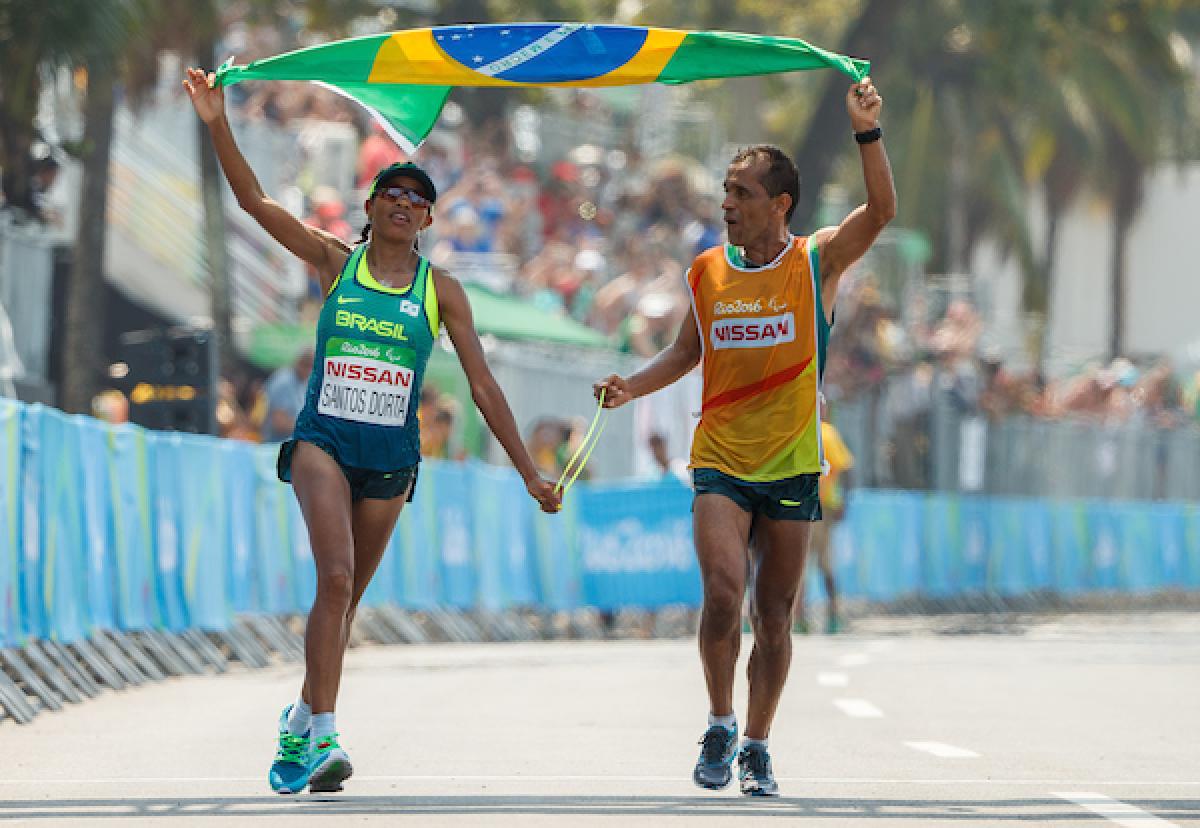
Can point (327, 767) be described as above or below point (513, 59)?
below

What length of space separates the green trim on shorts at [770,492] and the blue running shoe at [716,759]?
29.3 inches

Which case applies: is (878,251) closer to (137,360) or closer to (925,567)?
(925,567)

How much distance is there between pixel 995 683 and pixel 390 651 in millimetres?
5663

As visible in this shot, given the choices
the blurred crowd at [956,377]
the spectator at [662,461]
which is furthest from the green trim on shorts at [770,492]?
the blurred crowd at [956,377]

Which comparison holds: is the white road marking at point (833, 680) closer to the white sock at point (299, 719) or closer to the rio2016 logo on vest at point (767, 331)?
the rio2016 logo on vest at point (767, 331)

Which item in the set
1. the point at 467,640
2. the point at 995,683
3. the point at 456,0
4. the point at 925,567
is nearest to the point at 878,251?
the point at 456,0

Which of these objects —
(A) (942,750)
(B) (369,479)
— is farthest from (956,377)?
(B) (369,479)

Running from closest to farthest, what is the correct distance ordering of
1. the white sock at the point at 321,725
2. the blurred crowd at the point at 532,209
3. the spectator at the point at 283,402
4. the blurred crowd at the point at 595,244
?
the white sock at the point at 321,725 → the spectator at the point at 283,402 → the blurred crowd at the point at 532,209 → the blurred crowd at the point at 595,244

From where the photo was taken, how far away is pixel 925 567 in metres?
31.2

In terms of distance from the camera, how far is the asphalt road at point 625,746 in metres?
8.37

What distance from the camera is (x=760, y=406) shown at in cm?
927

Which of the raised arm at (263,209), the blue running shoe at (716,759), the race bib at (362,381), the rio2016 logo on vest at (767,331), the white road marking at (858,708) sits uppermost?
the raised arm at (263,209)

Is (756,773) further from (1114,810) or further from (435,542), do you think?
(435,542)

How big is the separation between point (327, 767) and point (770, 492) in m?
1.73
